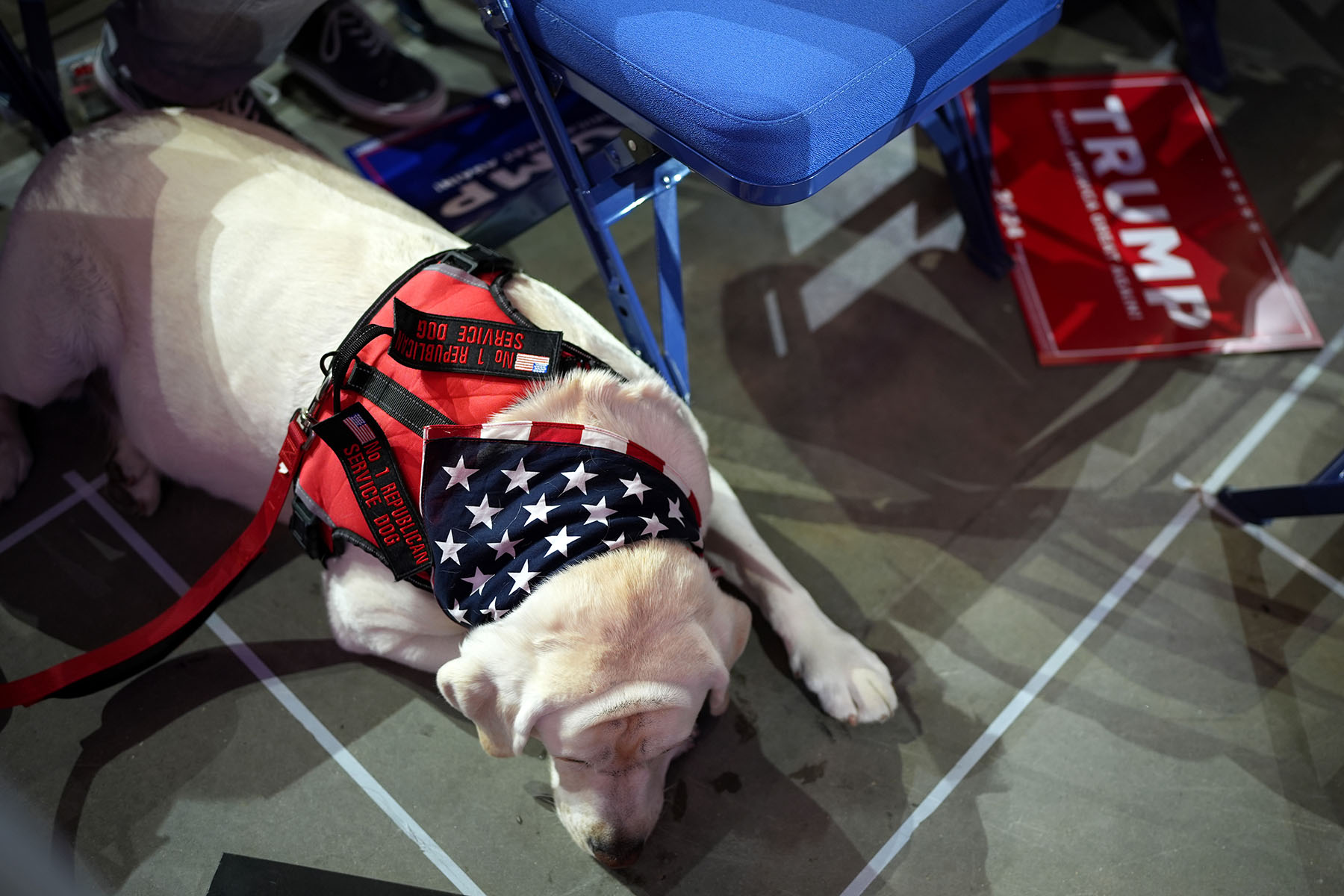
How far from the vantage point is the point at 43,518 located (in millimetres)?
2230

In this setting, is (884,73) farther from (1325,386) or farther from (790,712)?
(1325,386)

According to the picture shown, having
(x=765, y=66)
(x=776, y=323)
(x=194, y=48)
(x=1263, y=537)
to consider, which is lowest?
(x=1263, y=537)

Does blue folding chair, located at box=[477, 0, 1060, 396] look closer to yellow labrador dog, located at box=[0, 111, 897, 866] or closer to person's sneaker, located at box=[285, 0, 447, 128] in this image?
yellow labrador dog, located at box=[0, 111, 897, 866]

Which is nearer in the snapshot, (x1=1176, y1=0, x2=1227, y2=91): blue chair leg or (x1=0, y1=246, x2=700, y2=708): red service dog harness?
(x1=0, y1=246, x2=700, y2=708): red service dog harness

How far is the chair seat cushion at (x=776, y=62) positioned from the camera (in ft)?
4.76

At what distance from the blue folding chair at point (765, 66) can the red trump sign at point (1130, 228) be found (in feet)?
3.60

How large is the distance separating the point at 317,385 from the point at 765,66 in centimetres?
97

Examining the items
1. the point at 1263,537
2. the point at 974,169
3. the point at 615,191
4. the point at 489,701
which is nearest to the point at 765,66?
the point at 615,191

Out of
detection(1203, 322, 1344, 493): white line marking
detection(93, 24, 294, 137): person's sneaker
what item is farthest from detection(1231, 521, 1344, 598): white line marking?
detection(93, 24, 294, 137): person's sneaker

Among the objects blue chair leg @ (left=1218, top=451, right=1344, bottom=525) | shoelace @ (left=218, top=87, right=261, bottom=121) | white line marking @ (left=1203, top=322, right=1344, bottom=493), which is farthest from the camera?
shoelace @ (left=218, top=87, right=261, bottom=121)

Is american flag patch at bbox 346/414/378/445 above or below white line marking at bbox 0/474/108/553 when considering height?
above

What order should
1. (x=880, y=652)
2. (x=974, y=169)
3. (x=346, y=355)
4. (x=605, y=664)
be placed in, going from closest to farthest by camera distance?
1. (x=605, y=664)
2. (x=346, y=355)
3. (x=880, y=652)
4. (x=974, y=169)

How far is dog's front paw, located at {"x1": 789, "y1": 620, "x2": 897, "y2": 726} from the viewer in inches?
75.2

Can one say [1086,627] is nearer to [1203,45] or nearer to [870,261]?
[870,261]
